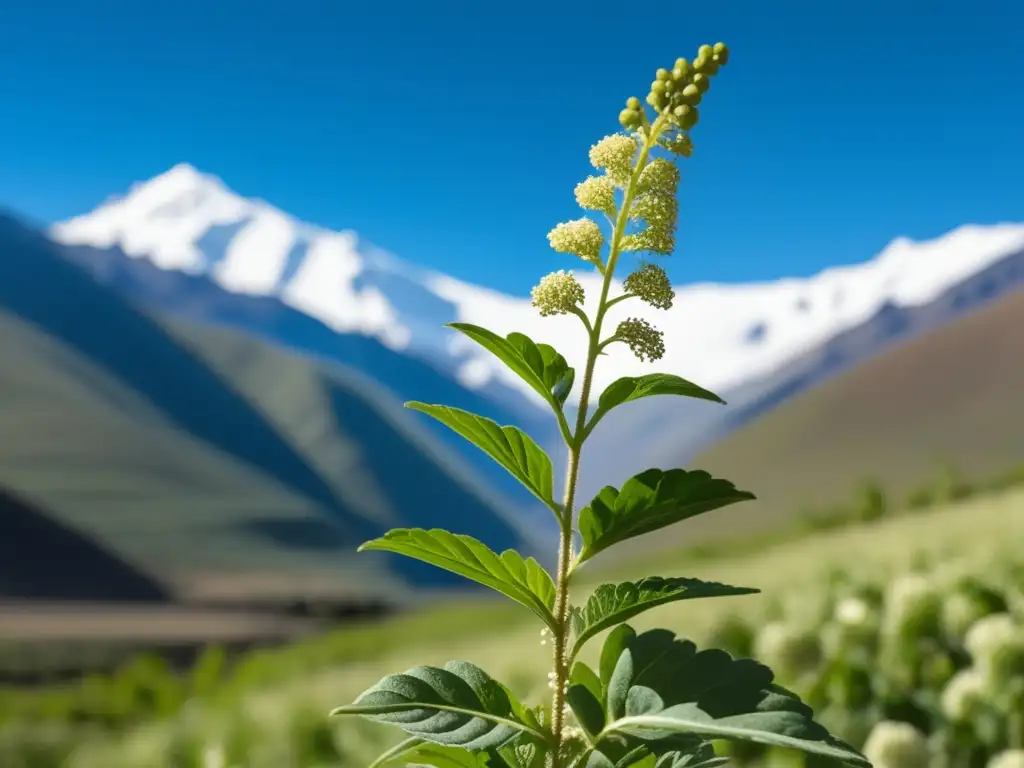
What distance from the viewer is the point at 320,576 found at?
109688 millimetres

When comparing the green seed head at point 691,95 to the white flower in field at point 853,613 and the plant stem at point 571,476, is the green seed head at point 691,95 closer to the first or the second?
the plant stem at point 571,476

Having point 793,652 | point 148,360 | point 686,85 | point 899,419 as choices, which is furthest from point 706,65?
point 148,360

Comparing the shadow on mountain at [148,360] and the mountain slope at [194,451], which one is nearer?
the mountain slope at [194,451]

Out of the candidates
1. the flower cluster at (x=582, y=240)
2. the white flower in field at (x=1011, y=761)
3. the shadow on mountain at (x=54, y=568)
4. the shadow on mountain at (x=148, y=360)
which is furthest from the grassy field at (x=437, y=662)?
the shadow on mountain at (x=148, y=360)

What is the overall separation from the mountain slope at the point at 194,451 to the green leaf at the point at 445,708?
8111cm

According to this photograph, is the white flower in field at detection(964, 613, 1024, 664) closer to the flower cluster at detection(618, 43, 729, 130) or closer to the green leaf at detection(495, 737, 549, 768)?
the green leaf at detection(495, 737, 549, 768)

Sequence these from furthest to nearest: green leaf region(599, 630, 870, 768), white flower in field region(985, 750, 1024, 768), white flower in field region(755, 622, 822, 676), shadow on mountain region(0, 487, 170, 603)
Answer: shadow on mountain region(0, 487, 170, 603) < white flower in field region(755, 622, 822, 676) < white flower in field region(985, 750, 1024, 768) < green leaf region(599, 630, 870, 768)

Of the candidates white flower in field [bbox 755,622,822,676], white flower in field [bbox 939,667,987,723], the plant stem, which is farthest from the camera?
white flower in field [bbox 755,622,822,676]

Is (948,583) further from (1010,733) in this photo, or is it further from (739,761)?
(739,761)

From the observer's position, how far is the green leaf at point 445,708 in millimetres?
882

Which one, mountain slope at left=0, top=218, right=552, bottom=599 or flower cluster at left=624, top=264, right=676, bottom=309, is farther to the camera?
mountain slope at left=0, top=218, right=552, bottom=599

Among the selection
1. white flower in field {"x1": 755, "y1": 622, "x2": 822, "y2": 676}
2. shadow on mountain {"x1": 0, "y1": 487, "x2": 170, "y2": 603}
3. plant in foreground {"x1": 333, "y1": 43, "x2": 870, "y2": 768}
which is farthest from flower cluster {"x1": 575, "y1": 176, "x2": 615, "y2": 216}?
shadow on mountain {"x1": 0, "y1": 487, "x2": 170, "y2": 603}

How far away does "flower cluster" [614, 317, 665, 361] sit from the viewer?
915mm

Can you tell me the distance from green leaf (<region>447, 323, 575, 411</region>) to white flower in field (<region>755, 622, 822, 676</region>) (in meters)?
2.78
